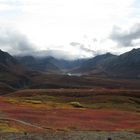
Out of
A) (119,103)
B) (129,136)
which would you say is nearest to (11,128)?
(129,136)

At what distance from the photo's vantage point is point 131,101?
190 meters

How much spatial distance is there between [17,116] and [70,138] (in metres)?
41.0

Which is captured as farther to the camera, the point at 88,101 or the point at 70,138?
the point at 88,101

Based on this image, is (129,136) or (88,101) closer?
(129,136)

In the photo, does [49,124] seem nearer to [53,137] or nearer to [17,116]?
[17,116]

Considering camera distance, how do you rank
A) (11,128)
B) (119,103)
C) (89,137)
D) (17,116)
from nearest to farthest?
(89,137) → (11,128) → (17,116) → (119,103)

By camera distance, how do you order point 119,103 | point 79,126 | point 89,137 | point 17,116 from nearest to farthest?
point 89,137 → point 79,126 → point 17,116 → point 119,103

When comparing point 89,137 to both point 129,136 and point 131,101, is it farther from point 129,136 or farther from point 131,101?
point 131,101

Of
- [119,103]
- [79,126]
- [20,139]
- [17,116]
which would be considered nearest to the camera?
[20,139]

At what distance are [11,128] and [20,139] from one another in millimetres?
18513

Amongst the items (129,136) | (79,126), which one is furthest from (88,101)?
(129,136)

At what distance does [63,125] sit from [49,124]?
3504 mm

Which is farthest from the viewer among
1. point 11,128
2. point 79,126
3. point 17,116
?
point 17,116

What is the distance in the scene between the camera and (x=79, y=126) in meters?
84.1
